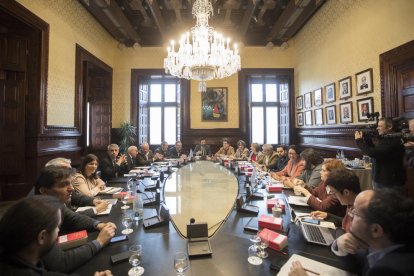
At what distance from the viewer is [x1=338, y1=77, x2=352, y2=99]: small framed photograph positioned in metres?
4.64

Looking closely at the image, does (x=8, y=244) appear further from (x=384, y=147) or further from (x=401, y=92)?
(x=401, y=92)

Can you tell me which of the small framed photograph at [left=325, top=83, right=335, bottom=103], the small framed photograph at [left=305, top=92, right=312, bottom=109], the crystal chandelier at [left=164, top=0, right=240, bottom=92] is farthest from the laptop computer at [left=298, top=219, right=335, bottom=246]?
the small framed photograph at [left=305, top=92, right=312, bottom=109]

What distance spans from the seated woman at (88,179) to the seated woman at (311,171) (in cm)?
225

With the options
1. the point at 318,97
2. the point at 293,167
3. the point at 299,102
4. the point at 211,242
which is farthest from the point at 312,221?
the point at 299,102

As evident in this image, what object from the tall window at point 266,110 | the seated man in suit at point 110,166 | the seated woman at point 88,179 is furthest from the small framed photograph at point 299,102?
the seated woman at point 88,179

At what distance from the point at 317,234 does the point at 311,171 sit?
1.59 m

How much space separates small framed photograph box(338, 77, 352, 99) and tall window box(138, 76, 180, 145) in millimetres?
5093

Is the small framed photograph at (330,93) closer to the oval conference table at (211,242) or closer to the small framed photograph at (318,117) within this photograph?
the small framed photograph at (318,117)

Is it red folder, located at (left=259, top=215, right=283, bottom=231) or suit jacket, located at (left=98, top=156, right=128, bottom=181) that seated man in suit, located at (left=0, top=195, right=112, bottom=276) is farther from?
suit jacket, located at (left=98, top=156, right=128, bottom=181)

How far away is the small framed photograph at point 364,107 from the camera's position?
13.4 feet

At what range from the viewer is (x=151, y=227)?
1598mm

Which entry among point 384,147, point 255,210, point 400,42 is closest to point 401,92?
point 400,42

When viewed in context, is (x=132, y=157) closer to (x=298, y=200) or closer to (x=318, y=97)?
(x=298, y=200)

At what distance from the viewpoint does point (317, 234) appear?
141cm
